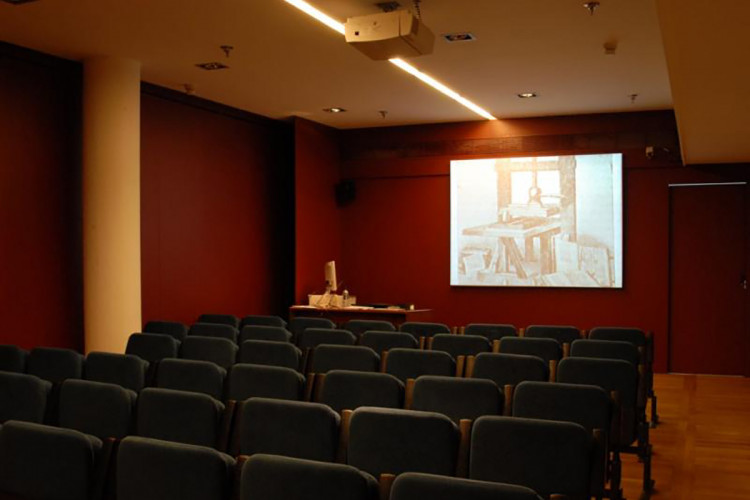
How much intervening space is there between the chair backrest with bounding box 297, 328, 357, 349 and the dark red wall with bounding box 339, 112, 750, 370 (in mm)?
5064

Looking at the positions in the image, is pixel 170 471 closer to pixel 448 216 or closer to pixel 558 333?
pixel 558 333

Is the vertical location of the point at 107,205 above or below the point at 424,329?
above

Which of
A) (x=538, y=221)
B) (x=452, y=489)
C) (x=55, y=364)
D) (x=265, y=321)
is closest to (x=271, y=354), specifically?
(x=55, y=364)

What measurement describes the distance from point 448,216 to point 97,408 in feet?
26.8

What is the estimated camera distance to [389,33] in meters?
5.78

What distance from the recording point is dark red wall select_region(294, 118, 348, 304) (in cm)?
1104

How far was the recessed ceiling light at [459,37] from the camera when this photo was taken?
22.4 ft

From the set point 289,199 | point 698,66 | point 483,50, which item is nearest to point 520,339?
point 698,66

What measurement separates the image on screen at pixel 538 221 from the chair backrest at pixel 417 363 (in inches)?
237

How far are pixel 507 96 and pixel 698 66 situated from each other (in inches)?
191

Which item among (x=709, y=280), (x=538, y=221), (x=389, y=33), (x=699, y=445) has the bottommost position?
(x=699, y=445)

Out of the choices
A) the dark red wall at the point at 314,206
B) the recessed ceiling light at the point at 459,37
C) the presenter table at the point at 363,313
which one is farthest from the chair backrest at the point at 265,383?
the dark red wall at the point at 314,206

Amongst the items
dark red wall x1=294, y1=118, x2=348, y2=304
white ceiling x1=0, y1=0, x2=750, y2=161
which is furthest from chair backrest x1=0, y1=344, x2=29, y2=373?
dark red wall x1=294, y1=118, x2=348, y2=304

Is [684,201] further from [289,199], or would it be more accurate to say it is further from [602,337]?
[289,199]
